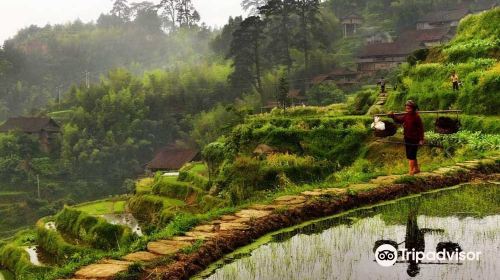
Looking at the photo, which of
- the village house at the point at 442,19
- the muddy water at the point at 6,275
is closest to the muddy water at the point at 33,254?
the muddy water at the point at 6,275

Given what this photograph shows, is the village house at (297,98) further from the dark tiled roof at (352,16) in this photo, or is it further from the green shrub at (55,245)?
the green shrub at (55,245)

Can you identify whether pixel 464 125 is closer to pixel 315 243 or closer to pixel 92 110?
pixel 315 243

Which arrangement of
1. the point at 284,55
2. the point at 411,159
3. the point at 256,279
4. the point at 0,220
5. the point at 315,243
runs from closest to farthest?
Result: the point at 256,279
the point at 315,243
the point at 411,159
the point at 0,220
the point at 284,55

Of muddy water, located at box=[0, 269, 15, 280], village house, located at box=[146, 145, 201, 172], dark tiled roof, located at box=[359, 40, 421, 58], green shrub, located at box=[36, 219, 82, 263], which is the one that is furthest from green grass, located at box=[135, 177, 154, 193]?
dark tiled roof, located at box=[359, 40, 421, 58]

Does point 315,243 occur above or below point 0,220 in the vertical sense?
above

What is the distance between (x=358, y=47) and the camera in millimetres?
58250

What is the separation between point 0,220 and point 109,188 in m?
11.8

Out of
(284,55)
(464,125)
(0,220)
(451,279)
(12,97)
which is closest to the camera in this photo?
(451,279)

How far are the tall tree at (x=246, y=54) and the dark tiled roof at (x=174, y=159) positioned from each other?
11.0 metres

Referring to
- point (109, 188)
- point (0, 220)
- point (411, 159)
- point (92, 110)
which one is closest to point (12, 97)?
point (92, 110)

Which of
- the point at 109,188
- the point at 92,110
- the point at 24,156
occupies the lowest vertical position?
the point at 109,188

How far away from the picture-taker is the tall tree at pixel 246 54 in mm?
48625

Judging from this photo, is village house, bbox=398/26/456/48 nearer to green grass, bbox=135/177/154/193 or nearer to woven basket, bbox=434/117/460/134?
green grass, bbox=135/177/154/193

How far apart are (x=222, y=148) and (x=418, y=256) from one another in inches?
609
